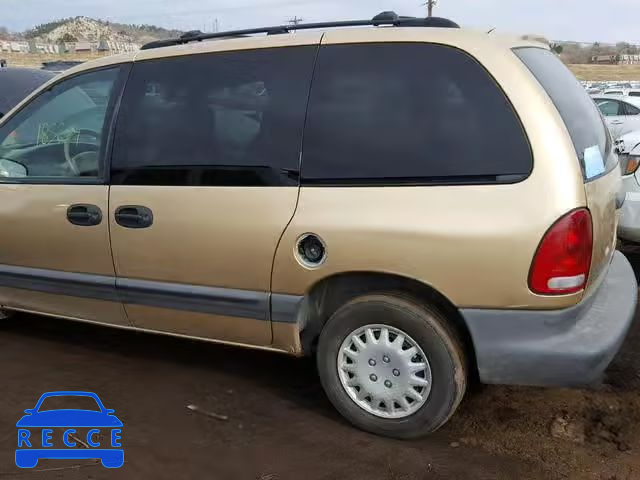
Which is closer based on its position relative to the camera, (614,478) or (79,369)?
(614,478)

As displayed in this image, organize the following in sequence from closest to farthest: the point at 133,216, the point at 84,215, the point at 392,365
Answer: the point at 392,365 < the point at 133,216 < the point at 84,215

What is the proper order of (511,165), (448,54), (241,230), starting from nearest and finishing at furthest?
(511,165), (448,54), (241,230)

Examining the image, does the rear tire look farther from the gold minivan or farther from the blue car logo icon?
the blue car logo icon

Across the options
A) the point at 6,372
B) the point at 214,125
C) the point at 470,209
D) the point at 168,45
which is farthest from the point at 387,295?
the point at 6,372

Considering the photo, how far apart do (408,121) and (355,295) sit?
2.75ft

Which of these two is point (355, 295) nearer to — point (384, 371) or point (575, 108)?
point (384, 371)

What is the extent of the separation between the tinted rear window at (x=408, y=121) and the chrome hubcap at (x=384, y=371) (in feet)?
2.40

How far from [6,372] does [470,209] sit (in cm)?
294

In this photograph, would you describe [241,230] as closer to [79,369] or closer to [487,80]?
[487,80]

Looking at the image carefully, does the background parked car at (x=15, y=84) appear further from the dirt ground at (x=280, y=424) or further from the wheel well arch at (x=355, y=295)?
the wheel well arch at (x=355, y=295)

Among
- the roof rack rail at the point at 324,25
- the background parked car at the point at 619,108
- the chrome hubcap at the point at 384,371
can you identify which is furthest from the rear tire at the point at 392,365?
the background parked car at the point at 619,108

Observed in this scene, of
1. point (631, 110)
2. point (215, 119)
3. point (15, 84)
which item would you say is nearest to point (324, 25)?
point (215, 119)

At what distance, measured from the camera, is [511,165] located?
2473 mm

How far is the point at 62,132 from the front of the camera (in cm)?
364
